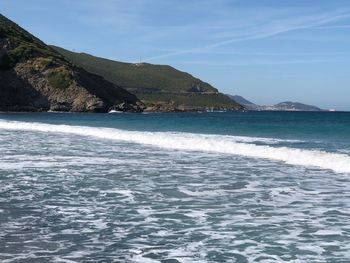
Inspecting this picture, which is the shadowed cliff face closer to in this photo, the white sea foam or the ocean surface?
the white sea foam

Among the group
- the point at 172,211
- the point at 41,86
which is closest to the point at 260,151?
the point at 172,211

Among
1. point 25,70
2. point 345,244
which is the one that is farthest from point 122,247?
point 25,70

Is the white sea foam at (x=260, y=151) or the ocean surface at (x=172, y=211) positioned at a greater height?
the white sea foam at (x=260, y=151)

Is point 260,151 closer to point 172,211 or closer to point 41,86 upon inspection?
point 172,211

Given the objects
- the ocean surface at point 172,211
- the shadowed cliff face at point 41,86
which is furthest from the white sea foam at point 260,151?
the shadowed cliff face at point 41,86

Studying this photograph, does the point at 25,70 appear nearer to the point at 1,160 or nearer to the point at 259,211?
the point at 1,160

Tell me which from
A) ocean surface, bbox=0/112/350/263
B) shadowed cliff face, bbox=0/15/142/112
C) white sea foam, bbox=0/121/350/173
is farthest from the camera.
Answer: shadowed cliff face, bbox=0/15/142/112

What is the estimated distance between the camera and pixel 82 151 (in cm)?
2656

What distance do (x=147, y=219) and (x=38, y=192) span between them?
4394 mm

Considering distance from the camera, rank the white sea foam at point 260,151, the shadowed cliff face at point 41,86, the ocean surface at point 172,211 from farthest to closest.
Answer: the shadowed cliff face at point 41,86, the white sea foam at point 260,151, the ocean surface at point 172,211

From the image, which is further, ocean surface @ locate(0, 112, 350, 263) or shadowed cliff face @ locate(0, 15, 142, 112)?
shadowed cliff face @ locate(0, 15, 142, 112)

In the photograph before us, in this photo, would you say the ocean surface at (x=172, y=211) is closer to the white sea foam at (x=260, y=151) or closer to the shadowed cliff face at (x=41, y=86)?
the white sea foam at (x=260, y=151)

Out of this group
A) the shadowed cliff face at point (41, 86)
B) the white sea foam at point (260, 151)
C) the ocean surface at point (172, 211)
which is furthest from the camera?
the shadowed cliff face at point (41, 86)

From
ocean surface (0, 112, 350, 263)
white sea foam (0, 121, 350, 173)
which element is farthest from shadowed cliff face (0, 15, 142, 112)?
ocean surface (0, 112, 350, 263)
